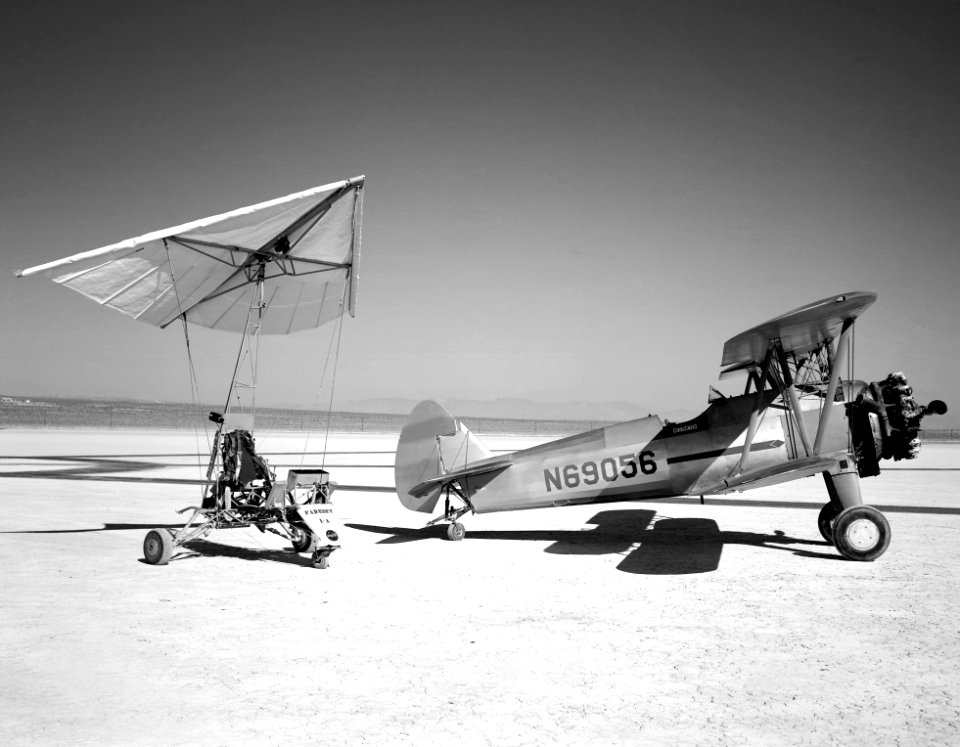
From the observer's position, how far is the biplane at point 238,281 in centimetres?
779

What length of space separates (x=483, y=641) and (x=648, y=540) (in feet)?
18.7

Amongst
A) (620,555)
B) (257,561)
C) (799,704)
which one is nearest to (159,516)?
(257,561)

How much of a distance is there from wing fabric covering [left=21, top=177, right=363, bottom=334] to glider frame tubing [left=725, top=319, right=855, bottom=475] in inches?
237

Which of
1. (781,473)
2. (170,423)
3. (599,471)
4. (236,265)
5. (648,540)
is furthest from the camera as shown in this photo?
(170,423)

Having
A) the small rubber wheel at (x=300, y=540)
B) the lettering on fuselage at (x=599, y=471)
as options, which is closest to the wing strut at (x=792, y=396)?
the lettering on fuselage at (x=599, y=471)

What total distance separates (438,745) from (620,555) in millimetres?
6020

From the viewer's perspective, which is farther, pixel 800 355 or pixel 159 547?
pixel 800 355

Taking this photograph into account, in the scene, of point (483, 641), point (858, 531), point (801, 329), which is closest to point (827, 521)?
point (858, 531)

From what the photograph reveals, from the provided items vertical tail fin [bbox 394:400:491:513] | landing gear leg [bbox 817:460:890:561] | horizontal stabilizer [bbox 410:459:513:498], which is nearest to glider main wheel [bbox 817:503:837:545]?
landing gear leg [bbox 817:460:890:561]

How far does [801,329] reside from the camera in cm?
866

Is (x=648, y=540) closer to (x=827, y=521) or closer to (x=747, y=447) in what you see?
(x=747, y=447)

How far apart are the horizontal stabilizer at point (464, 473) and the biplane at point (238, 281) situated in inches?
78.1

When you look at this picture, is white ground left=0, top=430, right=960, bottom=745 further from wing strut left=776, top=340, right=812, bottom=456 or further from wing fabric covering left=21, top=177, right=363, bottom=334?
wing fabric covering left=21, top=177, right=363, bottom=334

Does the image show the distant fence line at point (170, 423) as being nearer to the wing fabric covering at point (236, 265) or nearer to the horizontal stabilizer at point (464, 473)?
the wing fabric covering at point (236, 265)
